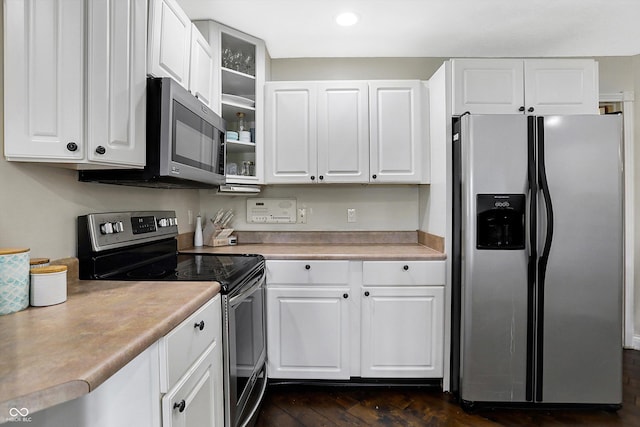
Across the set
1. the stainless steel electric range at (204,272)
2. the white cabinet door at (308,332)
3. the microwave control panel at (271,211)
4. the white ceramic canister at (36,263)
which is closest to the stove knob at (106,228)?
the stainless steel electric range at (204,272)

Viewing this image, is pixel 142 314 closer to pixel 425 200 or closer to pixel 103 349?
pixel 103 349

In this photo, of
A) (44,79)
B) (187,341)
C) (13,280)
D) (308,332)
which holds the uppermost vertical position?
(44,79)

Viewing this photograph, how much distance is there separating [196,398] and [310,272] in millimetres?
1062

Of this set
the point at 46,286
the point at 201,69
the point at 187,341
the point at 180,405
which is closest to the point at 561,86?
the point at 201,69

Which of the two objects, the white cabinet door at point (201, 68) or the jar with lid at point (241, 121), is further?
the jar with lid at point (241, 121)

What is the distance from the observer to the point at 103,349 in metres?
0.72

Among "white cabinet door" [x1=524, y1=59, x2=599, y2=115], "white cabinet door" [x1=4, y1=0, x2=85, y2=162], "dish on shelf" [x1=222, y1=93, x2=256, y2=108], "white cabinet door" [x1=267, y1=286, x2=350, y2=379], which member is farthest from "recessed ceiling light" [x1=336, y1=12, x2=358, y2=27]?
"white cabinet door" [x1=267, y1=286, x2=350, y2=379]

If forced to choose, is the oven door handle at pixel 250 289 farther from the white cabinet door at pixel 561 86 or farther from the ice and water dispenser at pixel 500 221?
the white cabinet door at pixel 561 86

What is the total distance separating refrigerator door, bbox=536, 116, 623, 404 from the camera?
182cm

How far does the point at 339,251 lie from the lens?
→ 2.21 meters

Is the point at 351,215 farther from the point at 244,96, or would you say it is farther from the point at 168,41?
the point at 168,41

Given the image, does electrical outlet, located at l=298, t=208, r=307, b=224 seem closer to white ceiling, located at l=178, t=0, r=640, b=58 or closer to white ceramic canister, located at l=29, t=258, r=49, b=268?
white ceiling, located at l=178, t=0, r=640, b=58

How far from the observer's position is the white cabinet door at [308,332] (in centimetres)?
207

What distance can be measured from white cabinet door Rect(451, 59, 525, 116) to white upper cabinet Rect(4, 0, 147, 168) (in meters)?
1.80
